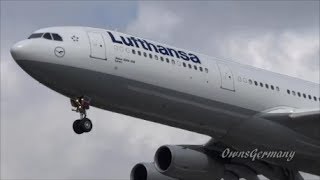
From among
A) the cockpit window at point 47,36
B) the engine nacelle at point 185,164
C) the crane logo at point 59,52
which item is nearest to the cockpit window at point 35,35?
the cockpit window at point 47,36

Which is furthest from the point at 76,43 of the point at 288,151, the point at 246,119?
the point at 288,151

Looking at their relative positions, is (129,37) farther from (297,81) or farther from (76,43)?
(297,81)

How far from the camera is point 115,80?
44531 millimetres

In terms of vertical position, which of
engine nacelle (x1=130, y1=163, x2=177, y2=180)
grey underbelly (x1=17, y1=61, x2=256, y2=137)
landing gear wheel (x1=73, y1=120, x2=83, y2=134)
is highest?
grey underbelly (x1=17, y1=61, x2=256, y2=137)

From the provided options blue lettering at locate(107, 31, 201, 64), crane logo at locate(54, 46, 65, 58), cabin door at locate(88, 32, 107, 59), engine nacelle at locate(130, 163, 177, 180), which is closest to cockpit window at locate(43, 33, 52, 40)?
crane logo at locate(54, 46, 65, 58)

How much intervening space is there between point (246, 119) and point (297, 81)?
4.82 metres

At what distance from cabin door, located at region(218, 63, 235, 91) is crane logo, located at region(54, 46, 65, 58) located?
7606 mm

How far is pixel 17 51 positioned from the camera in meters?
43.2

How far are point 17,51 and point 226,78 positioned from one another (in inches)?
383

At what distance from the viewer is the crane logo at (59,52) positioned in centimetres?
4366

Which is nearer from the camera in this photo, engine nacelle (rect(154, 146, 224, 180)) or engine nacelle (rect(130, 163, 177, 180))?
engine nacelle (rect(154, 146, 224, 180))

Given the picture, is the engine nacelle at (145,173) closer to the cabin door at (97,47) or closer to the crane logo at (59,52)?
the cabin door at (97,47)

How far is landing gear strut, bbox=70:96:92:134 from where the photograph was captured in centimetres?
4381

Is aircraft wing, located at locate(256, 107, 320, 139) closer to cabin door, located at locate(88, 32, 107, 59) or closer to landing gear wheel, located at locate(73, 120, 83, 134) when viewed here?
cabin door, located at locate(88, 32, 107, 59)
